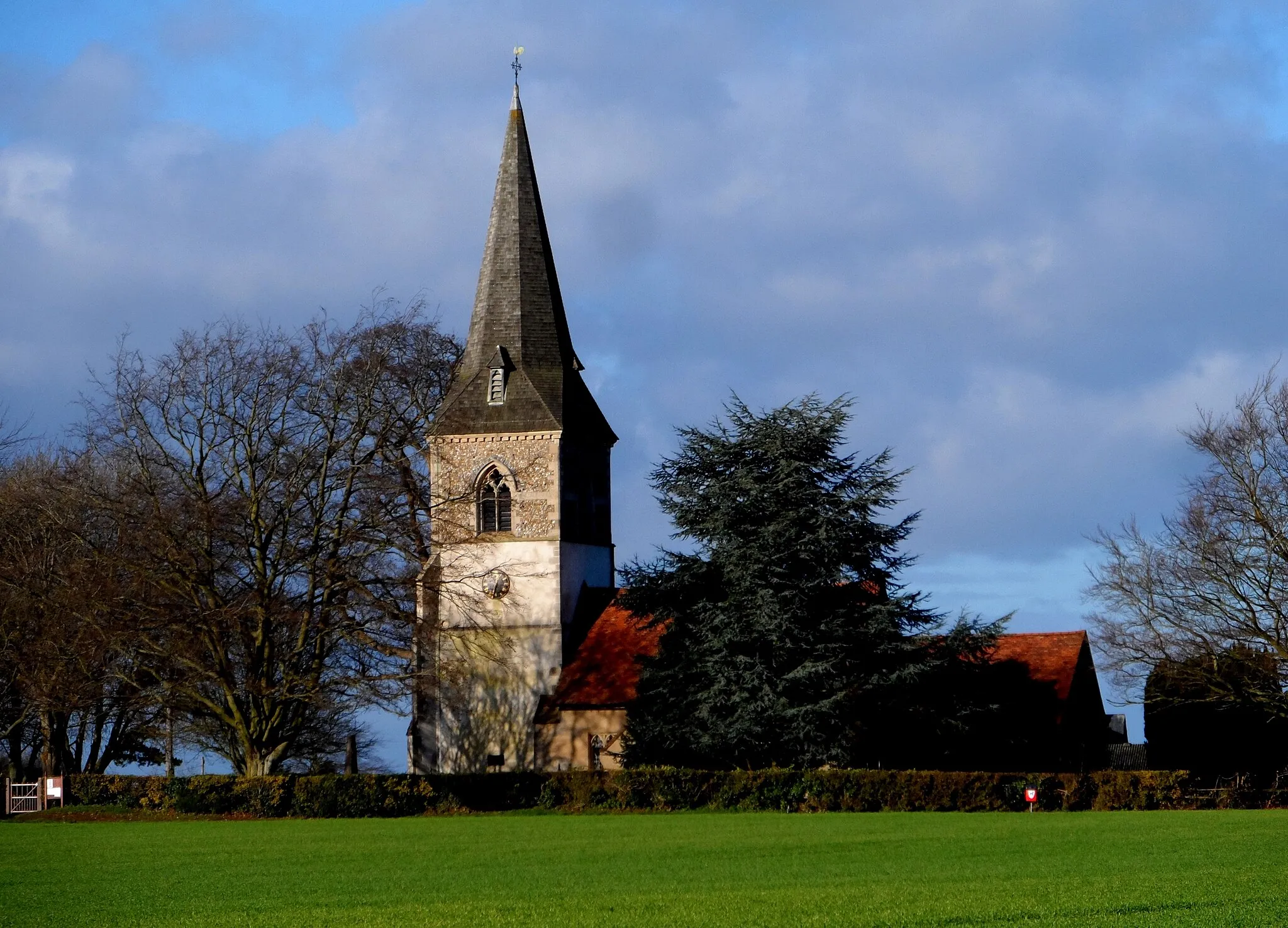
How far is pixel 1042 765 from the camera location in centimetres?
4378

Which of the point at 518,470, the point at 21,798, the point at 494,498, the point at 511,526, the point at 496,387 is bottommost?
the point at 21,798

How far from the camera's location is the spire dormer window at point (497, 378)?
4725 centimetres

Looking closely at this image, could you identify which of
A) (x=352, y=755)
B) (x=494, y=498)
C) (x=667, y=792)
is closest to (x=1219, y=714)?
(x=667, y=792)

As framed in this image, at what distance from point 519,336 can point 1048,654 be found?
61.9 ft

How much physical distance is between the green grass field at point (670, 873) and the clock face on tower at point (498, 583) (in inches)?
509

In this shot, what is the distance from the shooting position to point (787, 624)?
3903cm

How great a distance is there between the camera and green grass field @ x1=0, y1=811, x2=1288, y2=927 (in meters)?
15.9

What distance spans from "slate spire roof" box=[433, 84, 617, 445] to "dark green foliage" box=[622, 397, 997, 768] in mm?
6056

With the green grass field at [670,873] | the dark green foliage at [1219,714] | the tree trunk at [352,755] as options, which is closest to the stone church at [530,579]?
the dark green foliage at [1219,714]

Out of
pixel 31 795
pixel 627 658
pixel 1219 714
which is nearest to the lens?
pixel 31 795

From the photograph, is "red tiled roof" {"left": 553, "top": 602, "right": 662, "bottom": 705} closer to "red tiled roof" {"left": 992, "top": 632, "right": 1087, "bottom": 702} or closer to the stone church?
the stone church

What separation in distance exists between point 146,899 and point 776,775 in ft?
71.4

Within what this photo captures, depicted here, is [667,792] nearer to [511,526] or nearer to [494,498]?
[511,526]

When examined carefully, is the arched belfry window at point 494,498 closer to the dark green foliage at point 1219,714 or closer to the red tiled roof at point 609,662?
the red tiled roof at point 609,662
